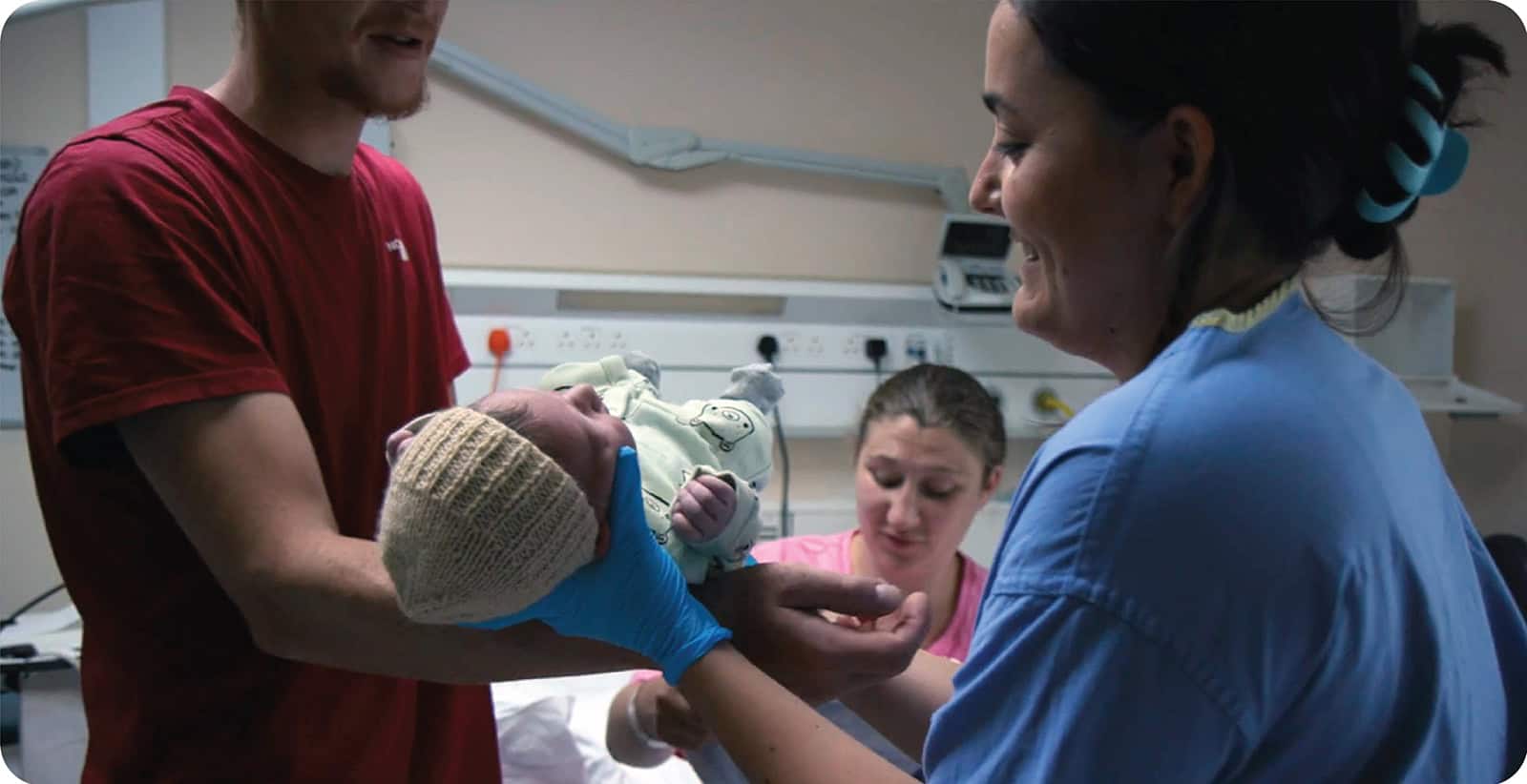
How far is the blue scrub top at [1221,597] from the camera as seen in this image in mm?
637

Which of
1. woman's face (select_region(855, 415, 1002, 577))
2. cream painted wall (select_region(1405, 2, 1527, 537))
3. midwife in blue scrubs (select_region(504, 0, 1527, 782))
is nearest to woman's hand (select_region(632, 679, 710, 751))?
midwife in blue scrubs (select_region(504, 0, 1527, 782))

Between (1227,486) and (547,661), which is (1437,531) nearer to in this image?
(1227,486)

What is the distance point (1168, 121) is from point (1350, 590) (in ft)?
1.11

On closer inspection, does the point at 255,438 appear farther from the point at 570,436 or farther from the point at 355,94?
the point at 355,94

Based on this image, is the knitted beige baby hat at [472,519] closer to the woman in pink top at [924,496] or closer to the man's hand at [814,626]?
the man's hand at [814,626]

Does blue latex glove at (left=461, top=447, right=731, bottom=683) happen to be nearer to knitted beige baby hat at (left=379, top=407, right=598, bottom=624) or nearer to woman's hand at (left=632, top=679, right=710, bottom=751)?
knitted beige baby hat at (left=379, top=407, right=598, bottom=624)

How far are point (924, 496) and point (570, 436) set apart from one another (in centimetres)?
122

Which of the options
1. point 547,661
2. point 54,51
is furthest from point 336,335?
point 54,51

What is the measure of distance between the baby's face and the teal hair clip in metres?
0.62

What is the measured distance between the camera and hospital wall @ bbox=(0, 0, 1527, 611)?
6.49 feet

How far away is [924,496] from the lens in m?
1.92

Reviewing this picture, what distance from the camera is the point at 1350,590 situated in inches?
25.5

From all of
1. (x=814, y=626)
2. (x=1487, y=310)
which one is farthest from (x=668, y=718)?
(x=1487, y=310)

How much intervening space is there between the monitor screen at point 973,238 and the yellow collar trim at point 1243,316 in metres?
1.89
